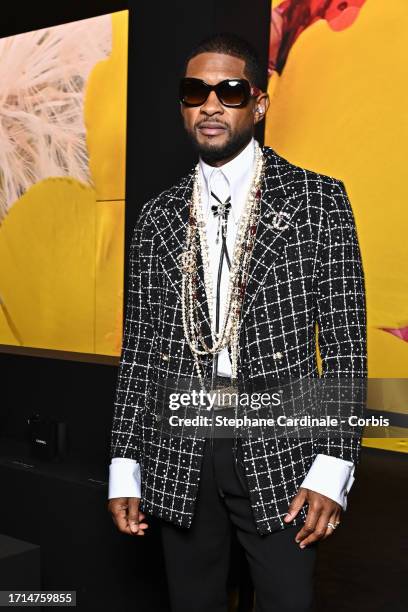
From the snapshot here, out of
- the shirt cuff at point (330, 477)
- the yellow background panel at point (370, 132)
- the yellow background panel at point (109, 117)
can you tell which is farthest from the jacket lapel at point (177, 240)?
the yellow background panel at point (109, 117)

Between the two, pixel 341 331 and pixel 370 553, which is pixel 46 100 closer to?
pixel 370 553

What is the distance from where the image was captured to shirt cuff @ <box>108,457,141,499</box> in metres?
1.72

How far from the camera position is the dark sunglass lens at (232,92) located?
160 centimetres

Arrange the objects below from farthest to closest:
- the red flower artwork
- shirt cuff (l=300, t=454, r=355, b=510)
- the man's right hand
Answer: the red flower artwork, the man's right hand, shirt cuff (l=300, t=454, r=355, b=510)

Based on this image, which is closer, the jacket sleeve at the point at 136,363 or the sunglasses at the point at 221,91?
the sunglasses at the point at 221,91

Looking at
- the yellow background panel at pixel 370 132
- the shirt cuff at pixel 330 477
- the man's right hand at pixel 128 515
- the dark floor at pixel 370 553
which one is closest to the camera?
the shirt cuff at pixel 330 477

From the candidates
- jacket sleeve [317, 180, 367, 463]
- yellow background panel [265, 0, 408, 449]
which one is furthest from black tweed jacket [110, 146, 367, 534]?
yellow background panel [265, 0, 408, 449]

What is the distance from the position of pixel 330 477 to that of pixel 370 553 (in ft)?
8.70

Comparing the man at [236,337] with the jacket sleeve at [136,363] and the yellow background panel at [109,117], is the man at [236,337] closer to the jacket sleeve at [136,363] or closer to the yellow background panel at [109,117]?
the jacket sleeve at [136,363]

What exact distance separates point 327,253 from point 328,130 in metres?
4.49

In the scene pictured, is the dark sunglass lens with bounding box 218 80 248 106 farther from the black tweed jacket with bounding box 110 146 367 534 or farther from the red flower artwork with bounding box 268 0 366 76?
the red flower artwork with bounding box 268 0 366 76

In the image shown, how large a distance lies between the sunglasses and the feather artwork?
5.17 m

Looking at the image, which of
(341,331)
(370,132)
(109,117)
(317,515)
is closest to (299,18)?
(370,132)

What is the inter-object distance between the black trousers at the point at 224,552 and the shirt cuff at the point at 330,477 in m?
0.13
